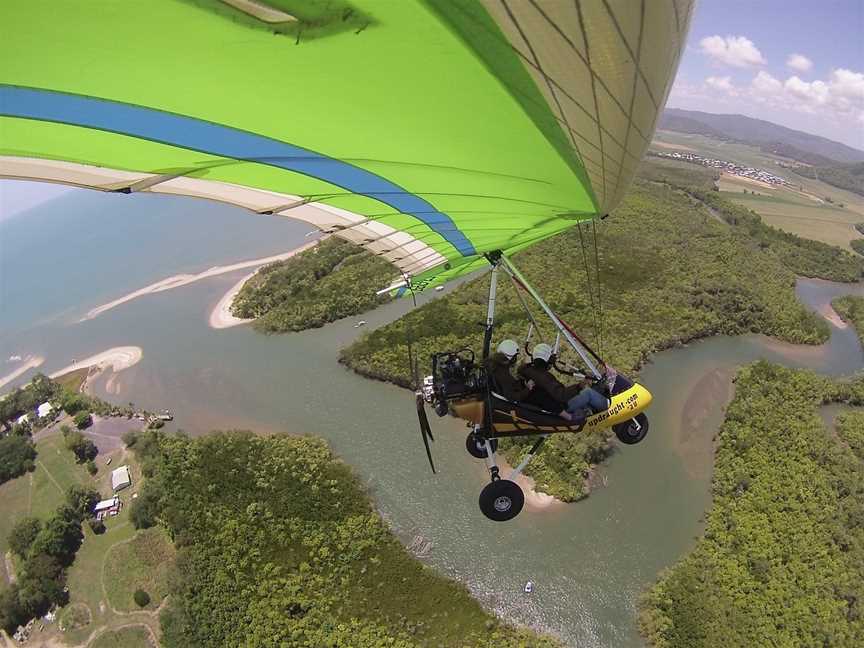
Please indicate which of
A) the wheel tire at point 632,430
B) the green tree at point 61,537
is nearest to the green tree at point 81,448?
the green tree at point 61,537

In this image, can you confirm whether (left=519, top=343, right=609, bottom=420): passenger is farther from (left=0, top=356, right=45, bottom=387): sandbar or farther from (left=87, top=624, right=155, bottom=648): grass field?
(left=0, top=356, right=45, bottom=387): sandbar

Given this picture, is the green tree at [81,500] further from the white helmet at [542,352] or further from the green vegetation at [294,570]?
the white helmet at [542,352]

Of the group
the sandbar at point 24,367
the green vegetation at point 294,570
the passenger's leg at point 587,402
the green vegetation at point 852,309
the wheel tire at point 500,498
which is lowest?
the sandbar at point 24,367

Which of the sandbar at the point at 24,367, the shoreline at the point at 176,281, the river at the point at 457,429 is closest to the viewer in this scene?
the river at the point at 457,429

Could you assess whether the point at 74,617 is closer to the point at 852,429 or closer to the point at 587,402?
the point at 587,402

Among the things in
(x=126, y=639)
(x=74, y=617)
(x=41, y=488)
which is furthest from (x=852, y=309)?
(x=41, y=488)

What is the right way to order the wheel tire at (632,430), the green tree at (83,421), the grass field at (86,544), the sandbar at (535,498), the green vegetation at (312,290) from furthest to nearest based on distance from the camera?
the green vegetation at (312,290), the green tree at (83,421), the sandbar at (535,498), the grass field at (86,544), the wheel tire at (632,430)
